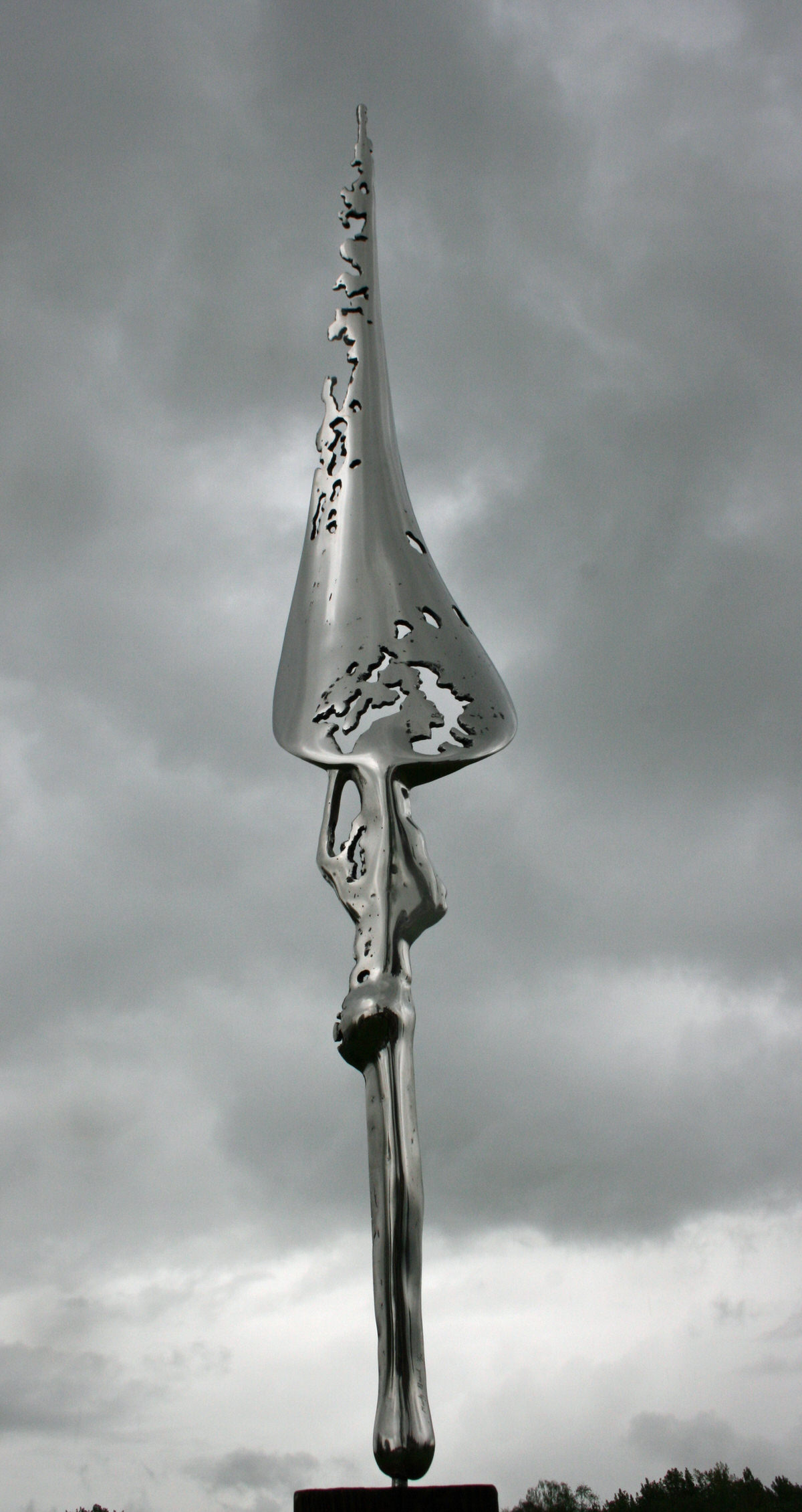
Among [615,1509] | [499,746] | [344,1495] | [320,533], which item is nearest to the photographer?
[344,1495]

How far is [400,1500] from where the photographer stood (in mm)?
4438

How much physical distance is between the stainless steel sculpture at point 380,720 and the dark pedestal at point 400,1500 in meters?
0.14

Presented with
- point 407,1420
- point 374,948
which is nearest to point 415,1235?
point 407,1420

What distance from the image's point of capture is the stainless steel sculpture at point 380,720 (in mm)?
4977

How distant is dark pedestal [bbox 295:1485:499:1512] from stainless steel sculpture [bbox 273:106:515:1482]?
0.14m

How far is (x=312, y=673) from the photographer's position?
667cm

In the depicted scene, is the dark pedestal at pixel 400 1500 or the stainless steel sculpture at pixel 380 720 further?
the stainless steel sculpture at pixel 380 720

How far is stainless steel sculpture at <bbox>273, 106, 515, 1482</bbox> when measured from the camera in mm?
4977

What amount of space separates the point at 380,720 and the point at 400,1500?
3.26 metres

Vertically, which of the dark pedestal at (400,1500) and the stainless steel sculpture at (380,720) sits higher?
the stainless steel sculpture at (380,720)

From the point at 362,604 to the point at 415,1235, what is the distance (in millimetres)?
3151

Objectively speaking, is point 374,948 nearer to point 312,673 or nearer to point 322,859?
point 322,859

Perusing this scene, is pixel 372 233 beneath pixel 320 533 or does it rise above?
above

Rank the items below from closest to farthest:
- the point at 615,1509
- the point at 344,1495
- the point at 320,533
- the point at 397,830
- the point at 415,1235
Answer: the point at 344,1495 → the point at 415,1235 → the point at 397,830 → the point at 320,533 → the point at 615,1509
